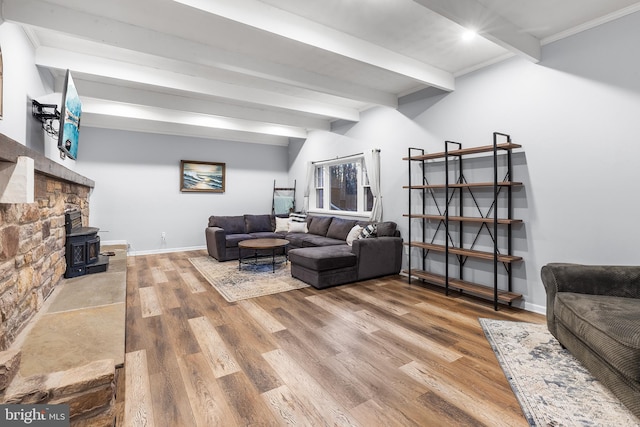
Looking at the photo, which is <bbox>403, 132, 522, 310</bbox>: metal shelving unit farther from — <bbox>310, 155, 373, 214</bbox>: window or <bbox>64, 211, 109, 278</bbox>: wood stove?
<bbox>64, 211, 109, 278</bbox>: wood stove

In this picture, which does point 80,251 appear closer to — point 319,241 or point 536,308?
point 319,241

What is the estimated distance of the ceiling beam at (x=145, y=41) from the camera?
93.4 inches

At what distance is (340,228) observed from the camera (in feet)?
17.5

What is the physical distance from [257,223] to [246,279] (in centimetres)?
230

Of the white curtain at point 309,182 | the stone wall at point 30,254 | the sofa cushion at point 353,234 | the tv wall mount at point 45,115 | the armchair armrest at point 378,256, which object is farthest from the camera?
the white curtain at point 309,182

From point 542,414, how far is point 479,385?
12.9 inches

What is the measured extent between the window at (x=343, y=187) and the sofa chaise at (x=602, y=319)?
3322 mm

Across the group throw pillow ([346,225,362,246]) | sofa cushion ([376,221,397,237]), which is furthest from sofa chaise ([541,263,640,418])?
throw pillow ([346,225,362,246])

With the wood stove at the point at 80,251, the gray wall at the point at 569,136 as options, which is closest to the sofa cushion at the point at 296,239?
the wood stove at the point at 80,251

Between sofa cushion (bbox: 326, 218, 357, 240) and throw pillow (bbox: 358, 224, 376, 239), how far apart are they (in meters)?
0.64

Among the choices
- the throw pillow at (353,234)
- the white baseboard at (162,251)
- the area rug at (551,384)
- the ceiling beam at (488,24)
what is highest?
the ceiling beam at (488,24)

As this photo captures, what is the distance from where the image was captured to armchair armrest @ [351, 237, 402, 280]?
414cm

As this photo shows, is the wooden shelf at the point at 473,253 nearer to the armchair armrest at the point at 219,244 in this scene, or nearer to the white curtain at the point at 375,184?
the white curtain at the point at 375,184

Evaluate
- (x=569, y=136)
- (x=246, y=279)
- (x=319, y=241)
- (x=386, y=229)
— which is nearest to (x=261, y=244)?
(x=246, y=279)
